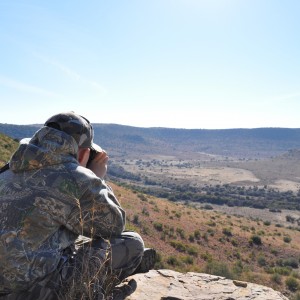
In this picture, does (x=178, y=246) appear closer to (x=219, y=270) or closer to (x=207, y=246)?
(x=207, y=246)

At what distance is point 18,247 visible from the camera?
2.52 meters

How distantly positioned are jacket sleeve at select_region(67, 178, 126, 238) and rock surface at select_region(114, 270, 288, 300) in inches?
27.8

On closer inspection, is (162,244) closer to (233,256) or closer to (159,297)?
(233,256)


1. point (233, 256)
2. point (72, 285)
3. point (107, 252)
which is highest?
point (107, 252)

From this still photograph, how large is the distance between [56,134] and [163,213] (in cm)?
2227

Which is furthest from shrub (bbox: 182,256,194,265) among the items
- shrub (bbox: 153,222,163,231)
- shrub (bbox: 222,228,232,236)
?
shrub (bbox: 222,228,232,236)

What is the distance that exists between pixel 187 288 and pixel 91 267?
1.53 metres

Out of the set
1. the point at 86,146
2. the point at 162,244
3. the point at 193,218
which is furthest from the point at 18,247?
the point at 193,218

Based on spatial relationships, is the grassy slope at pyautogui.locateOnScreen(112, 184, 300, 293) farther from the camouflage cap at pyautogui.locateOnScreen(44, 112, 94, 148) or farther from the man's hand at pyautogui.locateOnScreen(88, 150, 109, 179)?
the camouflage cap at pyautogui.locateOnScreen(44, 112, 94, 148)

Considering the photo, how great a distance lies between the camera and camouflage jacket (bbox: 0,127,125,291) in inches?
99.6

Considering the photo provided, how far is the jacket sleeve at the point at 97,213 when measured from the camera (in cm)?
267

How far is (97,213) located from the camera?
2.80m

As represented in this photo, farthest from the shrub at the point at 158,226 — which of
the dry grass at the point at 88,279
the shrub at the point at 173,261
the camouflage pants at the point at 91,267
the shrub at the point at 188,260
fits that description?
the dry grass at the point at 88,279

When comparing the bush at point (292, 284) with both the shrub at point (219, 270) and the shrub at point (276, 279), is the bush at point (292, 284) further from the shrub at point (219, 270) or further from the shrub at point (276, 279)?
the shrub at point (219, 270)
